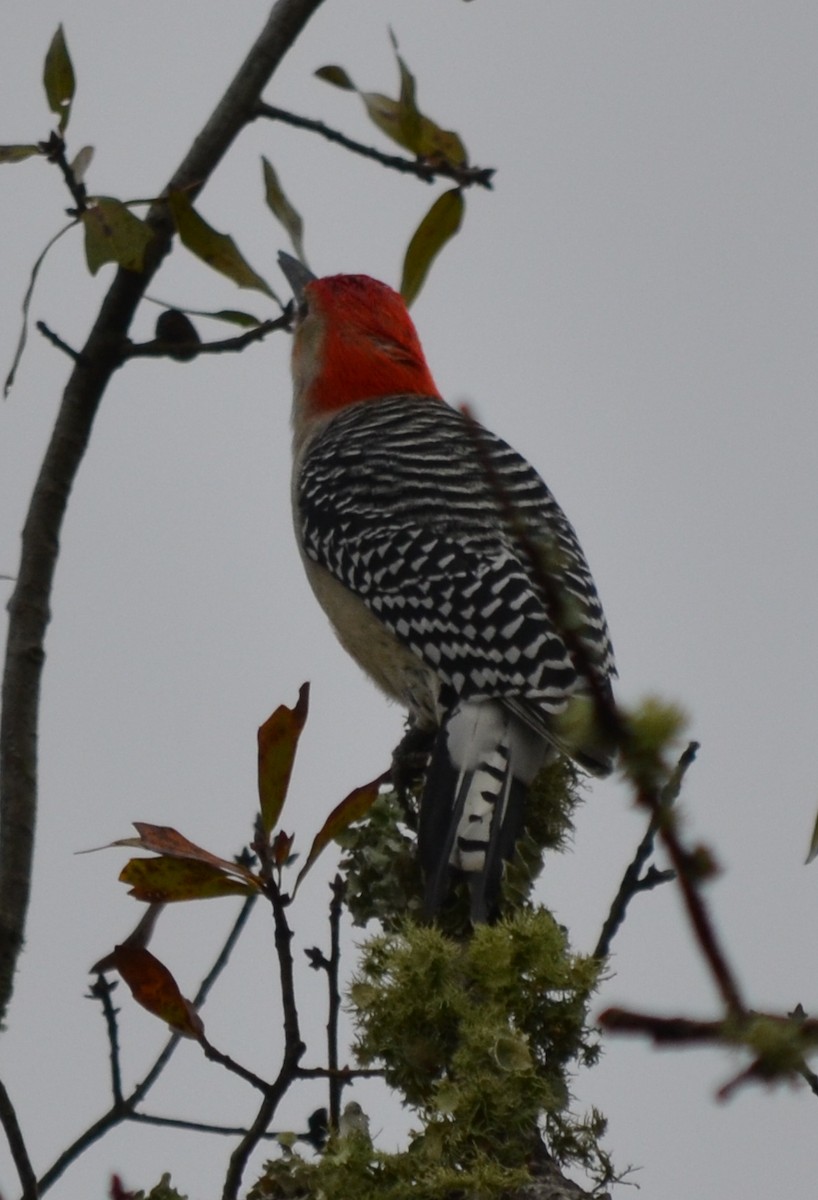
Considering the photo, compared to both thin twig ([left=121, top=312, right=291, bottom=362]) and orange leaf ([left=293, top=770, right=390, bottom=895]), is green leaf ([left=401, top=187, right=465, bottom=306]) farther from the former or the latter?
orange leaf ([left=293, top=770, right=390, bottom=895])

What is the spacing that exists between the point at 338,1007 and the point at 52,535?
1108 millimetres

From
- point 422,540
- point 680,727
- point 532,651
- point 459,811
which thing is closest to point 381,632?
point 422,540

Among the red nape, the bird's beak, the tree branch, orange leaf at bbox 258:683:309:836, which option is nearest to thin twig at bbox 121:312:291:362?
the tree branch

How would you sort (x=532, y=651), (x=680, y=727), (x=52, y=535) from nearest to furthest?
(x=680, y=727), (x=52, y=535), (x=532, y=651)

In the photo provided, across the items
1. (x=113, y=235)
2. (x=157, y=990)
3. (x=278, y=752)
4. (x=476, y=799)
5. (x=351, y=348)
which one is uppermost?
(x=351, y=348)

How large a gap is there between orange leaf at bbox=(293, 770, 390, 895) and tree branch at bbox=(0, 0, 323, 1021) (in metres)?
0.54

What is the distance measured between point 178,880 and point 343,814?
1.13 ft

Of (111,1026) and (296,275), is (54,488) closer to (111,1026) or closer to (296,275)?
(111,1026)

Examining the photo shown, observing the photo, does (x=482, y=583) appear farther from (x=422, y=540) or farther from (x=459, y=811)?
(x=459, y=811)

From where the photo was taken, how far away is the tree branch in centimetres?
296

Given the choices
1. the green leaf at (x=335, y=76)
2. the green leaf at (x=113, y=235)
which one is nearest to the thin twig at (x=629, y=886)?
the green leaf at (x=113, y=235)

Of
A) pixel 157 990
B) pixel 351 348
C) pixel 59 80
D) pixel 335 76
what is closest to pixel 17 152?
pixel 59 80

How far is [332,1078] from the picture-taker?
114 inches

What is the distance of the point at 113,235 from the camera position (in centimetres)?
325
